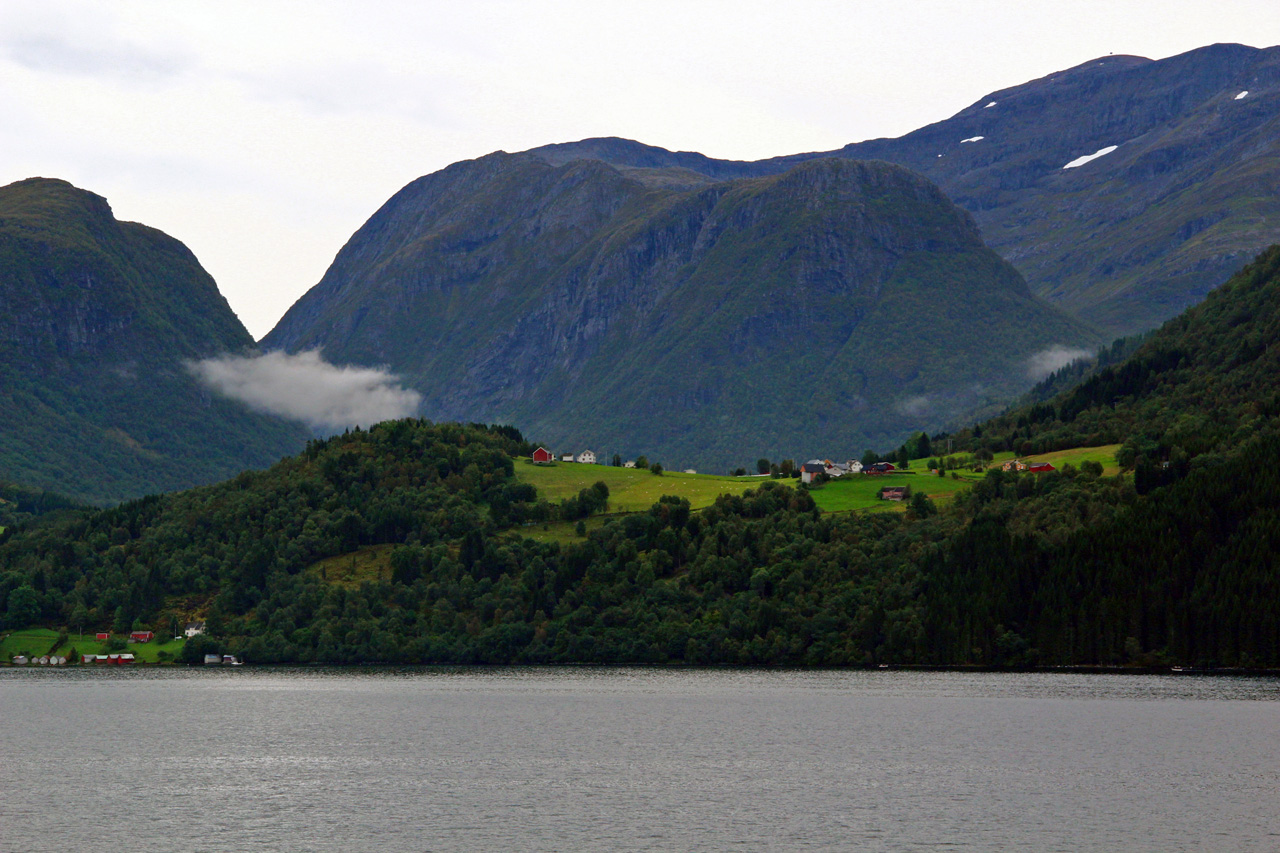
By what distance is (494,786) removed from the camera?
10525cm

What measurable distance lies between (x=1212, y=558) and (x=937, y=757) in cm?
9668

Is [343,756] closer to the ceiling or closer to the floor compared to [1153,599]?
closer to the floor

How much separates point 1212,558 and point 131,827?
155 metres

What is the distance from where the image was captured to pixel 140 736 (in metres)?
137

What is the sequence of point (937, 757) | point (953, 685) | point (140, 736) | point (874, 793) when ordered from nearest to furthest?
1. point (874, 793)
2. point (937, 757)
3. point (140, 736)
4. point (953, 685)

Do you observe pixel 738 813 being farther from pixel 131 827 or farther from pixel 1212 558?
pixel 1212 558

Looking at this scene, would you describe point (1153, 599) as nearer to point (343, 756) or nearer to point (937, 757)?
point (937, 757)

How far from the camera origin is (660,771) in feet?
369

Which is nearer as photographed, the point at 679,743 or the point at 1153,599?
the point at 679,743

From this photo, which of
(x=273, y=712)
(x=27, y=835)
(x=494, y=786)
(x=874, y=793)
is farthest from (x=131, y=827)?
(x=273, y=712)

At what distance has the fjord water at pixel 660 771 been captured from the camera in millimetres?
87500

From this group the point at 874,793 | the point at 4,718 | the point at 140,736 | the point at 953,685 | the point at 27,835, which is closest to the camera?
the point at 27,835

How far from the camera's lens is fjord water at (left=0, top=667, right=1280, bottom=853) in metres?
87.5

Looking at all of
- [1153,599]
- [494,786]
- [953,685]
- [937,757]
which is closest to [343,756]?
[494,786]
